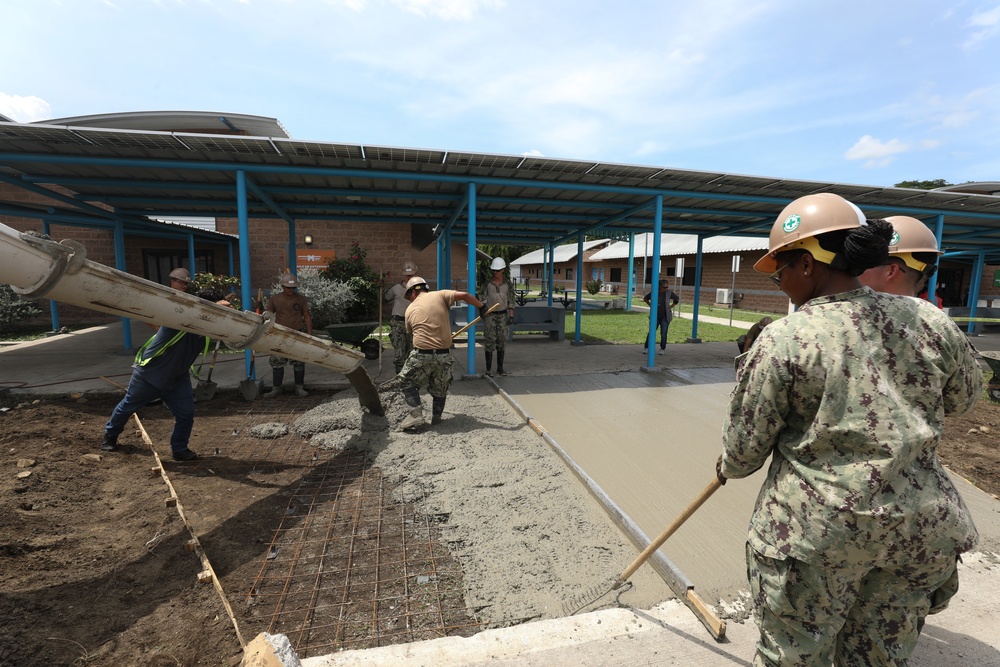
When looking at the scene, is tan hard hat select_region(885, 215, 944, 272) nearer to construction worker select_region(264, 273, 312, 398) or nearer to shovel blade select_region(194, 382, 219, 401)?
construction worker select_region(264, 273, 312, 398)

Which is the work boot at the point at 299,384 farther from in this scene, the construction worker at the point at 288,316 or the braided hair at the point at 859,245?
the braided hair at the point at 859,245

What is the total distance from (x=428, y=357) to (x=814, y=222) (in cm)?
394

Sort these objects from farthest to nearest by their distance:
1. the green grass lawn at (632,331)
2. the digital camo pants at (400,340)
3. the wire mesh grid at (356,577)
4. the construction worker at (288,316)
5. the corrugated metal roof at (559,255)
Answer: the corrugated metal roof at (559,255) < the green grass lawn at (632,331) < the digital camo pants at (400,340) < the construction worker at (288,316) < the wire mesh grid at (356,577)

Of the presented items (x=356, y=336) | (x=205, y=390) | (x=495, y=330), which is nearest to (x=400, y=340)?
(x=356, y=336)

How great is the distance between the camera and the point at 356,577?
256 centimetres

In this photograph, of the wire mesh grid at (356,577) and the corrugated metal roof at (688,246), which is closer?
the wire mesh grid at (356,577)

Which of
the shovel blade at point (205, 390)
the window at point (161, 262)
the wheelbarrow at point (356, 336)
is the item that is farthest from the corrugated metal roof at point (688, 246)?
the window at point (161, 262)

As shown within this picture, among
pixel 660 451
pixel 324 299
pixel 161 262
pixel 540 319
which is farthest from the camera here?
pixel 161 262

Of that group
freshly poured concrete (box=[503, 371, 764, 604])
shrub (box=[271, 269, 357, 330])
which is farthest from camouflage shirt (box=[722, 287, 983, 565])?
shrub (box=[271, 269, 357, 330])

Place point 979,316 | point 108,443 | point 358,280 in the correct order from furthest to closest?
point 979,316 < point 358,280 < point 108,443

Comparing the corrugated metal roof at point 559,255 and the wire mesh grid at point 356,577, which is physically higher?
the corrugated metal roof at point 559,255

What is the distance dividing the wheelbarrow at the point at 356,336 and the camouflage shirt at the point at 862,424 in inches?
276

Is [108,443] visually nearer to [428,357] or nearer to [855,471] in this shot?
[428,357]

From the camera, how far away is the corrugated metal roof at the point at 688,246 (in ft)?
63.5
